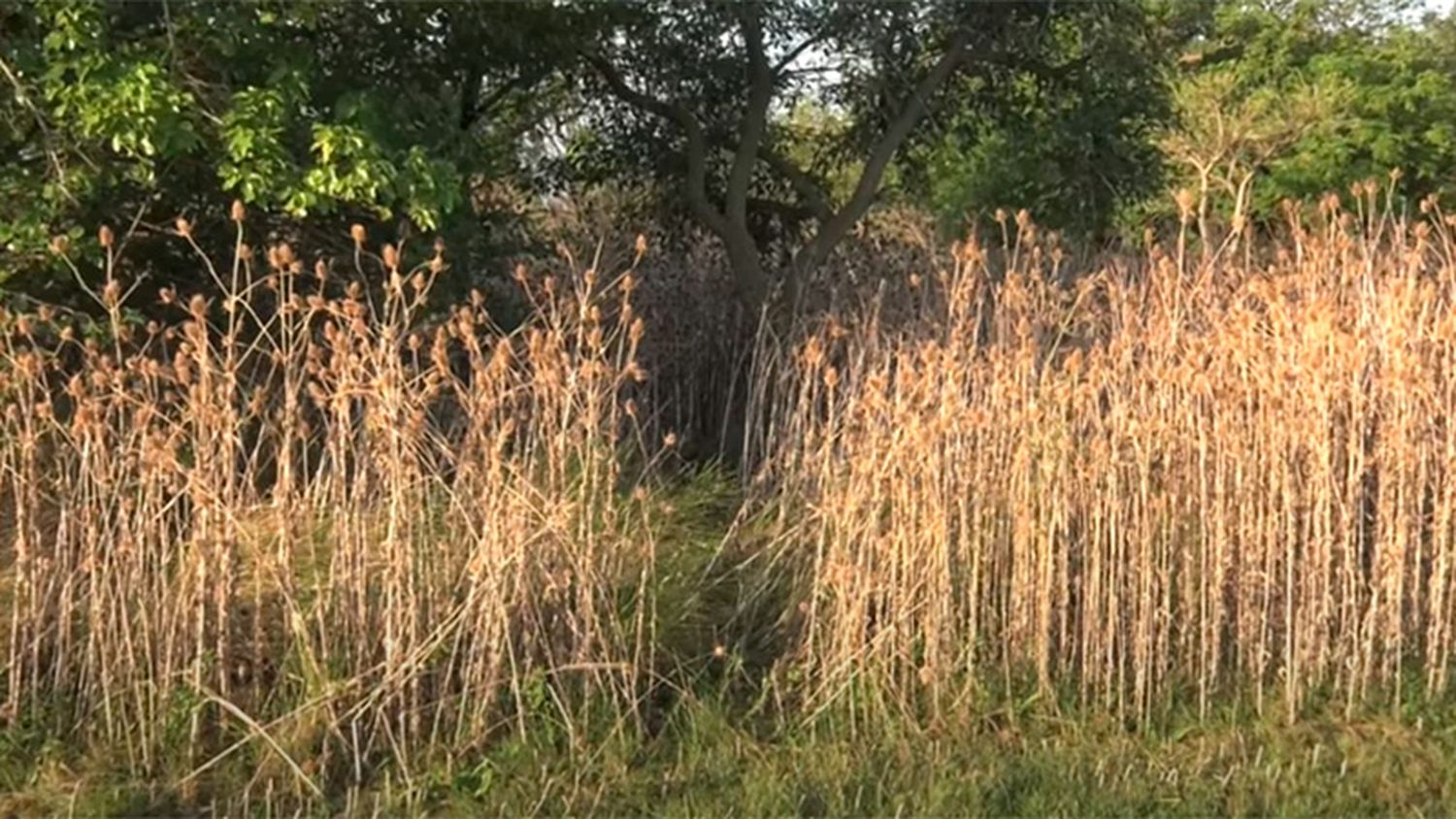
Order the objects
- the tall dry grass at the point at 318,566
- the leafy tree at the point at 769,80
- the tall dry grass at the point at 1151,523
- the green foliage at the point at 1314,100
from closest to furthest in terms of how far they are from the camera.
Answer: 1. the tall dry grass at the point at 318,566
2. the tall dry grass at the point at 1151,523
3. the leafy tree at the point at 769,80
4. the green foliage at the point at 1314,100

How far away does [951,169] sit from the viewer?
484 inches

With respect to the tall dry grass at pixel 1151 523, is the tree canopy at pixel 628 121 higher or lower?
higher

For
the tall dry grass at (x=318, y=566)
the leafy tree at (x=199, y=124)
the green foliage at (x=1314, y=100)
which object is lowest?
the tall dry grass at (x=318, y=566)

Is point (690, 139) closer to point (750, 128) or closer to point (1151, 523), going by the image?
point (750, 128)

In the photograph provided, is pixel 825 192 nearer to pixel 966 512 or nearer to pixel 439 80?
pixel 439 80

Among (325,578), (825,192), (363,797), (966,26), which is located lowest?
→ (363,797)

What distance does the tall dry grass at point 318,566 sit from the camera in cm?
433

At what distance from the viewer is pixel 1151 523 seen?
15.8ft

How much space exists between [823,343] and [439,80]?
2.25 metres

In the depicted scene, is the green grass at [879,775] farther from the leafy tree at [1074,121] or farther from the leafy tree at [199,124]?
the leafy tree at [1074,121]

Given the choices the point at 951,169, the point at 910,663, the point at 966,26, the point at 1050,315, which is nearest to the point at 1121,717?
the point at 910,663

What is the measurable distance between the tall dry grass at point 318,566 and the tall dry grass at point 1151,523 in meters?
0.78

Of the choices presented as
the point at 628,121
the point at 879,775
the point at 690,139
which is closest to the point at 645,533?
the point at 879,775

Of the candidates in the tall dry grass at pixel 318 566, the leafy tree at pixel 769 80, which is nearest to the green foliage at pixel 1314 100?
the leafy tree at pixel 769 80
